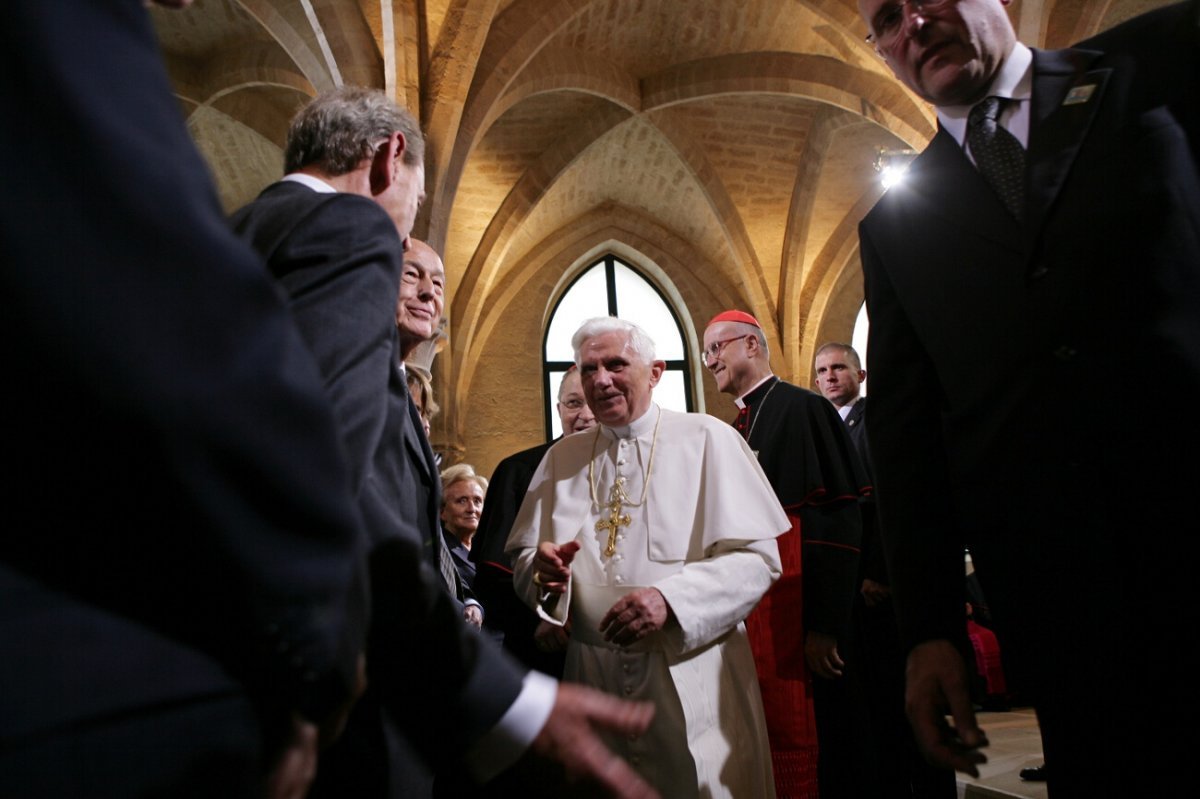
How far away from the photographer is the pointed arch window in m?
15.0

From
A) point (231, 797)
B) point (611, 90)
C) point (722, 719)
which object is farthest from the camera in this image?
point (611, 90)

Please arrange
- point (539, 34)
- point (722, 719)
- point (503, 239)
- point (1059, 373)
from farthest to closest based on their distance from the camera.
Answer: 1. point (503, 239)
2. point (539, 34)
3. point (722, 719)
4. point (1059, 373)

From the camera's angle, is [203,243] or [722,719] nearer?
[203,243]

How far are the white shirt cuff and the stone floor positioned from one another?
2687 millimetres

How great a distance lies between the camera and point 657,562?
2598mm

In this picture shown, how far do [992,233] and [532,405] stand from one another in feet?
42.6

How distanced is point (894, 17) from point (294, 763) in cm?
175

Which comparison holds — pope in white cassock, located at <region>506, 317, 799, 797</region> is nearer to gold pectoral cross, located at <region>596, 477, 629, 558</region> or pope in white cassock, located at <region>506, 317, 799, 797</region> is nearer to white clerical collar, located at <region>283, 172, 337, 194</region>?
gold pectoral cross, located at <region>596, 477, 629, 558</region>

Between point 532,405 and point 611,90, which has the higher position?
point 611,90

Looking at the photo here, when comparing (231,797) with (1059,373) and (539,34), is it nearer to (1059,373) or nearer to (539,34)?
(1059,373)

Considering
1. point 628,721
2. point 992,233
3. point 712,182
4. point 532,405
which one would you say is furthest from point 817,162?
point 628,721

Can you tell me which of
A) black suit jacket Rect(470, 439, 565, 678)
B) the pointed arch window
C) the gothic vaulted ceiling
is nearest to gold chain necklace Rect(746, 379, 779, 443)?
A: black suit jacket Rect(470, 439, 565, 678)

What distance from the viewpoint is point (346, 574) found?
1.99ft

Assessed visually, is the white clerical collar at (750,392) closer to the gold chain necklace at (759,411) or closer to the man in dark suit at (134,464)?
the gold chain necklace at (759,411)
